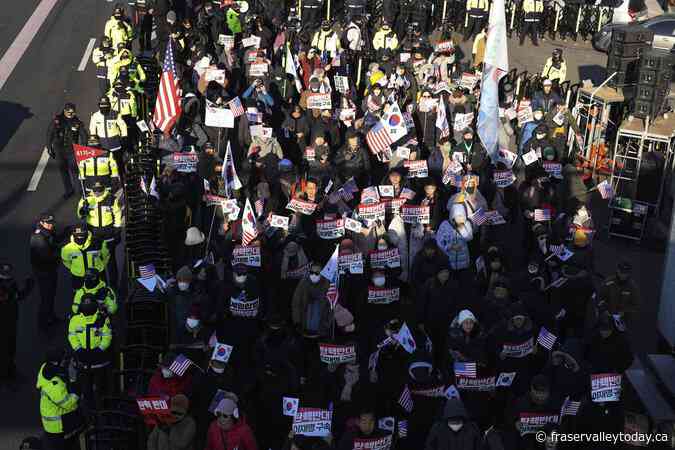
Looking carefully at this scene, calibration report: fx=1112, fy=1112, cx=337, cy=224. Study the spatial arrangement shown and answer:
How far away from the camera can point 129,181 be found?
19312mm

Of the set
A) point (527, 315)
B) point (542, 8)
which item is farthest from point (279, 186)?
point (542, 8)

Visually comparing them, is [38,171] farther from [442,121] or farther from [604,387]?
[604,387]

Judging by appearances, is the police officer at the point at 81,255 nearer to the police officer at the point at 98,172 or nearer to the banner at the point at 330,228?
the police officer at the point at 98,172

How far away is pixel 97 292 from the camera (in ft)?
47.6

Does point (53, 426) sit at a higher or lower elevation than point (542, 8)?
lower

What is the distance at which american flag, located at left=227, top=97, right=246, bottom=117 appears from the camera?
1983 centimetres

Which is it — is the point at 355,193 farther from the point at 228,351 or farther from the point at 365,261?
Answer: the point at 228,351

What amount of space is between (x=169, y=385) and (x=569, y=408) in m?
4.58

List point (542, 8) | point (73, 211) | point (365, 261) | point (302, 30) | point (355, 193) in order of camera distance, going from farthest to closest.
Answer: point (542, 8) < point (302, 30) < point (73, 211) < point (355, 193) < point (365, 261)

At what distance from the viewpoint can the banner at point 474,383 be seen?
1295cm

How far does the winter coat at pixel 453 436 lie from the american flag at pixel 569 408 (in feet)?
4.27

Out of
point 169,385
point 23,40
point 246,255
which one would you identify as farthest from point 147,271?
point 23,40

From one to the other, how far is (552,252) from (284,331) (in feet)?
15.5

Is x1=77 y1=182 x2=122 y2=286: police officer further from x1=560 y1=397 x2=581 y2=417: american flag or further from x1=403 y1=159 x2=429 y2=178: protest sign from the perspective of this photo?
x1=560 y1=397 x2=581 y2=417: american flag
